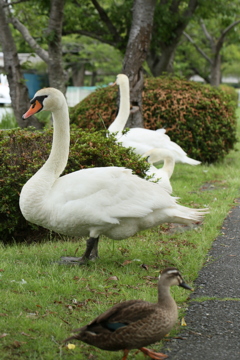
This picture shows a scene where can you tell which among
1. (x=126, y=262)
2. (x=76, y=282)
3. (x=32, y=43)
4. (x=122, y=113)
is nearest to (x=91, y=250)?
(x=126, y=262)

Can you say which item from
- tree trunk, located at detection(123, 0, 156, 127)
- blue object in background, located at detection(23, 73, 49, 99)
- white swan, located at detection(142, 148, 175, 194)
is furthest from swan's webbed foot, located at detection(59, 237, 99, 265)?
blue object in background, located at detection(23, 73, 49, 99)

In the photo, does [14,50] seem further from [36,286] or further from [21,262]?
[36,286]

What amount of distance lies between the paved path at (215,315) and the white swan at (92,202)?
22.9 inches

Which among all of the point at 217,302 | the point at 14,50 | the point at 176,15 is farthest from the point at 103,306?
the point at 176,15

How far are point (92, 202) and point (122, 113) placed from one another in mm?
4638

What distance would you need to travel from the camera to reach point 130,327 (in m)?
3.05

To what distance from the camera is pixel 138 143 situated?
9031mm

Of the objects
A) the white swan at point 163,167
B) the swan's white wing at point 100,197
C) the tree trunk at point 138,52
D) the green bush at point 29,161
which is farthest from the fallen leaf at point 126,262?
the tree trunk at point 138,52

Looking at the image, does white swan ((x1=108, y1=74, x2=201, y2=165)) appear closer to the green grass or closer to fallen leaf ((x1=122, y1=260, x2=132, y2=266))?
the green grass

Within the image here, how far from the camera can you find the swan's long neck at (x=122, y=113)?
9.08 metres

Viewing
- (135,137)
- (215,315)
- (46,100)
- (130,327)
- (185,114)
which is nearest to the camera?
(130,327)

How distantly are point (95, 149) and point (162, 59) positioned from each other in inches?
453

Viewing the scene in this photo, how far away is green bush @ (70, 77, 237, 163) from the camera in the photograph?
11094mm

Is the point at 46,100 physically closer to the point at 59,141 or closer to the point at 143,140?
the point at 59,141
